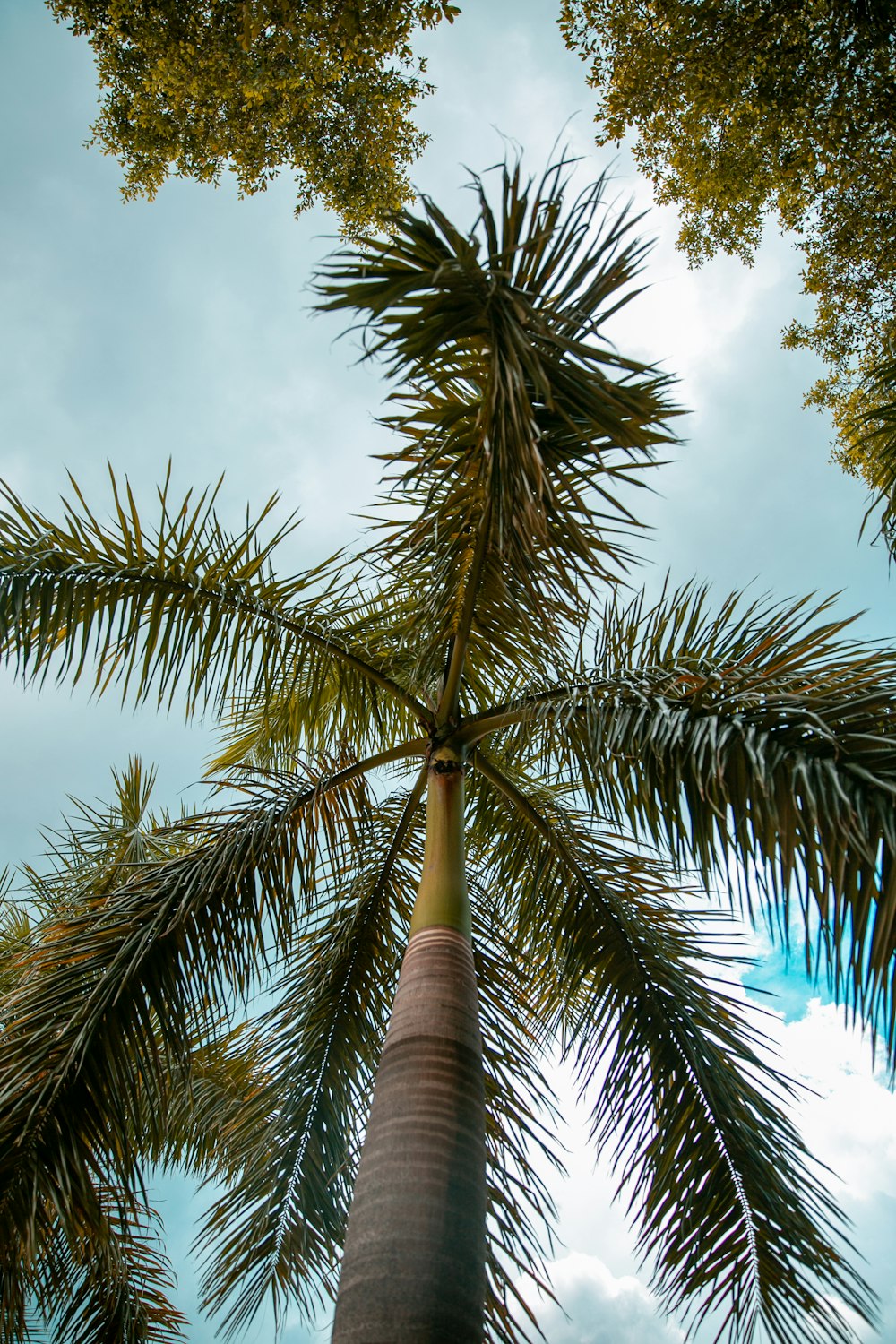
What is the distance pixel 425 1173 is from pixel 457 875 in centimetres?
130

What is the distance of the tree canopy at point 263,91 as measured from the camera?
5.33 m

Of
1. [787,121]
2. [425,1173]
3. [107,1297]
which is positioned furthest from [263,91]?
[107,1297]

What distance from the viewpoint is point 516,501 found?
330cm

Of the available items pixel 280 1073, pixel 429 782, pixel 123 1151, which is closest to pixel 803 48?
pixel 429 782

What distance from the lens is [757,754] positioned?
9.43 feet

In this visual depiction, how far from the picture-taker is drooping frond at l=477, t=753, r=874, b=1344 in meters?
3.55

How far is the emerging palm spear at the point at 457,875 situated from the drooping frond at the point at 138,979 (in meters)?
0.02

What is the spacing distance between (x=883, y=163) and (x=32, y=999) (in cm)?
714

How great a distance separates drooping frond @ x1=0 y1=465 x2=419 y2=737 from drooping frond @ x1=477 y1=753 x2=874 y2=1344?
48.4 inches

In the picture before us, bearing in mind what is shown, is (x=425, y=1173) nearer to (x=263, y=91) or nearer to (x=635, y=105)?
(x=263, y=91)

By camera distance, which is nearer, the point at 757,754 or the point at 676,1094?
the point at 757,754

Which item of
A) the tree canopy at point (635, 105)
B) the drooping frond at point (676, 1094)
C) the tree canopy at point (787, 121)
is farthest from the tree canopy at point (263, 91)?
the drooping frond at point (676, 1094)

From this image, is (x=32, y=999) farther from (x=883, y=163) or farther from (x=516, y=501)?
(x=883, y=163)

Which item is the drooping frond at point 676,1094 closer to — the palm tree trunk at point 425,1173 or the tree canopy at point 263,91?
the palm tree trunk at point 425,1173
